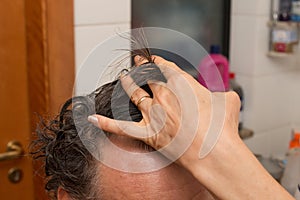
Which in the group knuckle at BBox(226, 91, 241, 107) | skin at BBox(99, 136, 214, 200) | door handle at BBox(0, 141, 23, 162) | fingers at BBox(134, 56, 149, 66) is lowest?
door handle at BBox(0, 141, 23, 162)

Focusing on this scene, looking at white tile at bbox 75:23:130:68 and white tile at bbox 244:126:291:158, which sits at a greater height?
white tile at bbox 75:23:130:68

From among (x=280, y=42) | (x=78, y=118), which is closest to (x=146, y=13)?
(x=280, y=42)

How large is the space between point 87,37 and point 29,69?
23 centimetres

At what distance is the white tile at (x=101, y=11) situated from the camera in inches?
66.0

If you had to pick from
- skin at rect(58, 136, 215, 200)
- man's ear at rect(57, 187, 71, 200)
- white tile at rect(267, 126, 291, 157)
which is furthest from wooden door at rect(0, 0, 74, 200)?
white tile at rect(267, 126, 291, 157)

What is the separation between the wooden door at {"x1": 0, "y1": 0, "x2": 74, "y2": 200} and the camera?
5.36 ft

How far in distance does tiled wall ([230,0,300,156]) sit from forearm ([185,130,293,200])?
1534 millimetres

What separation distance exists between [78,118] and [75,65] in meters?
0.77

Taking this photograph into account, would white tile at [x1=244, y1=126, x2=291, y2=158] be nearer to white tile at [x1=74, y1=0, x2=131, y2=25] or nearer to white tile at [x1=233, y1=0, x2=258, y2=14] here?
white tile at [x1=233, y1=0, x2=258, y2=14]

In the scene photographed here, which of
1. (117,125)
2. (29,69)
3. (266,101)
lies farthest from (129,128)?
(266,101)

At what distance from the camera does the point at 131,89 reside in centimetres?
87

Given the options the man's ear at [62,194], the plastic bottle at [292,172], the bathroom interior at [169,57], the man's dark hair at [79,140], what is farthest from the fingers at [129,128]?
the plastic bottle at [292,172]

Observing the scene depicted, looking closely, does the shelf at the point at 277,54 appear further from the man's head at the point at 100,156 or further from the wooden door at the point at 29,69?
the man's head at the point at 100,156

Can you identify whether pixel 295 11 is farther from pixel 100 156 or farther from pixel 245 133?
pixel 100 156
